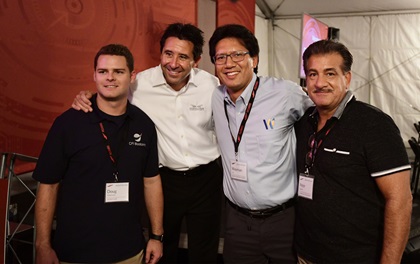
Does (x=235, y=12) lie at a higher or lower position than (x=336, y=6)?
lower

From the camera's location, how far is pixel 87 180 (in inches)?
60.6

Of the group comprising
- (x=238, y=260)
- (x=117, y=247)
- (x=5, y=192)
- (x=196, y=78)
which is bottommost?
(x=238, y=260)

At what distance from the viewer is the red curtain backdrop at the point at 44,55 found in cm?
271

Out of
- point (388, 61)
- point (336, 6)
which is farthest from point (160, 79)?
point (388, 61)

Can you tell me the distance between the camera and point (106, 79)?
5.16ft

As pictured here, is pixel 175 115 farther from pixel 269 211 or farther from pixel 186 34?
pixel 269 211

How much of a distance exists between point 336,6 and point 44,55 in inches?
281

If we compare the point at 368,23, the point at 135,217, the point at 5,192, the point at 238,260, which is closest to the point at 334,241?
the point at 238,260

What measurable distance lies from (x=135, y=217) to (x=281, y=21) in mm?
Answer: 8485

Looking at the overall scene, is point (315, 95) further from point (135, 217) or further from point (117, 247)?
point (117, 247)

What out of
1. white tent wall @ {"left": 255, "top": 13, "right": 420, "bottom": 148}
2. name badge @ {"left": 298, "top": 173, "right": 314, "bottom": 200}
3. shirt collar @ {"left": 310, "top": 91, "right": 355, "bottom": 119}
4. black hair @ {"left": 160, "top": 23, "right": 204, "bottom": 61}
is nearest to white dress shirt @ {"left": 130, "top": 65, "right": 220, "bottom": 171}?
black hair @ {"left": 160, "top": 23, "right": 204, "bottom": 61}

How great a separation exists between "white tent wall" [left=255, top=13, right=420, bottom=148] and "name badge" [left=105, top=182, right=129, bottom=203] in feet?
26.1

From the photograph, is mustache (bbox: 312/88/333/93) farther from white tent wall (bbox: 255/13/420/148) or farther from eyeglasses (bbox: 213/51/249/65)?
white tent wall (bbox: 255/13/420/148)

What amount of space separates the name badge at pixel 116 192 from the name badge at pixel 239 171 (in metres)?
0.54
